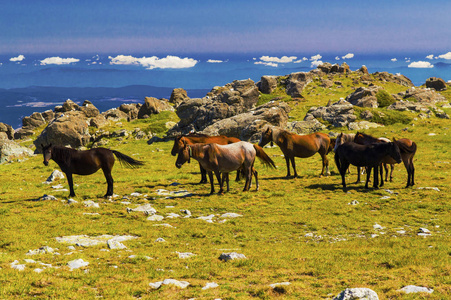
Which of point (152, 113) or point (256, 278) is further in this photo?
point (152, 113)

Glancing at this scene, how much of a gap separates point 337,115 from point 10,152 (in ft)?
145

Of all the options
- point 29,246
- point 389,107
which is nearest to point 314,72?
point 389,107

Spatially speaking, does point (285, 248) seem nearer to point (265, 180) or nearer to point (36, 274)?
point (36, 274)

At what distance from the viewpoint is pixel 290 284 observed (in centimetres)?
888

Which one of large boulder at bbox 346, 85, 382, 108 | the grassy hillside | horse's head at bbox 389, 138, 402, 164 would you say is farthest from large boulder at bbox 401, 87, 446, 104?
horse's head at bbox 389, 138, 402, 164

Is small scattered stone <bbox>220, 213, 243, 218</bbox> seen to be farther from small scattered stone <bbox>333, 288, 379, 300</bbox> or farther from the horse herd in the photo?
small scattered stone <bbox>333, 288, 379, 300</bbox>

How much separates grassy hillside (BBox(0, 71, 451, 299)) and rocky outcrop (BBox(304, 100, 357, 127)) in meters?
22.4

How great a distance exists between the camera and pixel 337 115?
50531 mm

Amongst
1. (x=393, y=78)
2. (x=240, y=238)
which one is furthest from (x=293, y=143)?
(x=393, y=78)

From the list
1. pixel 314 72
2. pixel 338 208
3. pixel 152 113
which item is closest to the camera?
pixel 338 208

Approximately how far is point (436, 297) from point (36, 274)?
31.7 feet

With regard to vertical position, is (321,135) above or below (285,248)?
above

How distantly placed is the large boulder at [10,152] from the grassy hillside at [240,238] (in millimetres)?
20314

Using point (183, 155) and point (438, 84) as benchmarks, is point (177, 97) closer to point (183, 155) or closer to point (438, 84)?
point (438, 84)
